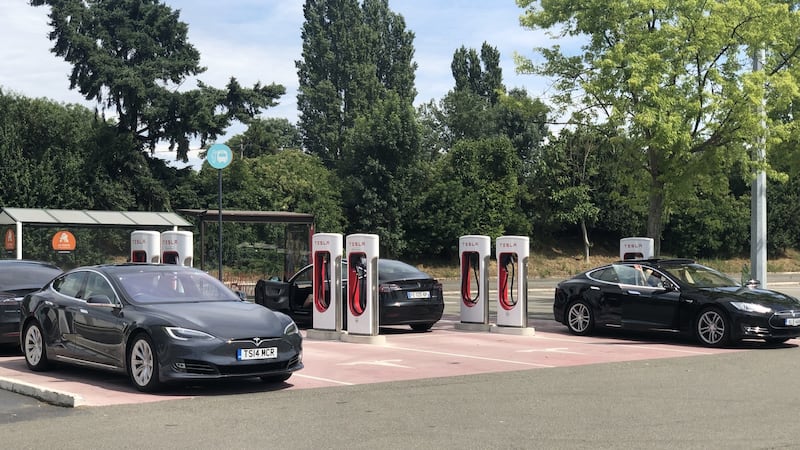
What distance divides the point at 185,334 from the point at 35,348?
3169 millimetres

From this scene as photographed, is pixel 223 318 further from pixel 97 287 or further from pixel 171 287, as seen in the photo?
pixel 97 287

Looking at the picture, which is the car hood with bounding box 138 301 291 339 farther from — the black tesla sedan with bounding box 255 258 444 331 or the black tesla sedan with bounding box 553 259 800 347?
the black tesla sedan with bounding box 553 259 800 347

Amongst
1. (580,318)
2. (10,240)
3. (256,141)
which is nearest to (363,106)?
(256,141)

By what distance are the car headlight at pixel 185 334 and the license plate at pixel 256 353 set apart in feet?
1.12

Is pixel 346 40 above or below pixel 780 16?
above

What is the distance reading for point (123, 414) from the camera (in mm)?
8383

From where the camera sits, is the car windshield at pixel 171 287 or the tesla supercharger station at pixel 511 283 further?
the tesla supercharger station at pixel 511 283

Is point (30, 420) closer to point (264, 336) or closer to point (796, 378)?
point (264, 336)

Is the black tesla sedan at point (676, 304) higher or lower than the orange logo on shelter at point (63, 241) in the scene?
lower

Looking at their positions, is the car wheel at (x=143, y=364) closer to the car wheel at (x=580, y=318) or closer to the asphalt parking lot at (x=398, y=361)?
the asphalt parking lot at (x=398, y=361)

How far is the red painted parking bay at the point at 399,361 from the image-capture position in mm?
9844

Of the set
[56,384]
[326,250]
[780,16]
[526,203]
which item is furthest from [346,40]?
[56,384]

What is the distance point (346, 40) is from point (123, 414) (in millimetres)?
64088

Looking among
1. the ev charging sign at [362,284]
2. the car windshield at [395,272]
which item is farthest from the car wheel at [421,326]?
the ev charging sign at [362,284]
